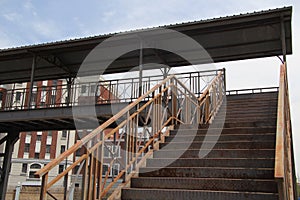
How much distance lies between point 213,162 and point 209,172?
287 mm

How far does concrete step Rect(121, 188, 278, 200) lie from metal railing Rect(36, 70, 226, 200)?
0.24 metres

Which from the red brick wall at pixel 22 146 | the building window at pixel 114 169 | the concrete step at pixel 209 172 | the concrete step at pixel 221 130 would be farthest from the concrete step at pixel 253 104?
the red brick wall at pixel 22 146

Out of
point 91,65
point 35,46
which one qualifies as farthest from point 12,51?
point 91,65

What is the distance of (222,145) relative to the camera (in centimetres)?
529

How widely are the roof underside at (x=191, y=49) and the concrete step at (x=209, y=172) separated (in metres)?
5.43

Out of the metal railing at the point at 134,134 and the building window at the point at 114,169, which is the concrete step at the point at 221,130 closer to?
the metal railing at the point at 134,134

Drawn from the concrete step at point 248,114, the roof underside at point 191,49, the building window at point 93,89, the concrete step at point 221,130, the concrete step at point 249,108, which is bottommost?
the concrete step at point 221,130

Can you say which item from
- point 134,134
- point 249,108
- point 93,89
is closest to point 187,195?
point 134,134

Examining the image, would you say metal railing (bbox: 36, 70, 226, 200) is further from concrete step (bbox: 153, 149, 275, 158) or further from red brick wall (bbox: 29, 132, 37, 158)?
red brick wall (bbox: 29, 132, 37, 158)

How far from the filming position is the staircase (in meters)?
3.94

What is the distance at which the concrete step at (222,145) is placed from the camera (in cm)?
496

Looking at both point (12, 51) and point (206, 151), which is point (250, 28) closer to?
point (206, 151)

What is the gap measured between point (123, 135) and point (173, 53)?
7.53 meters

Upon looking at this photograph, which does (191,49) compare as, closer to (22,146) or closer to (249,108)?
(249,108)
